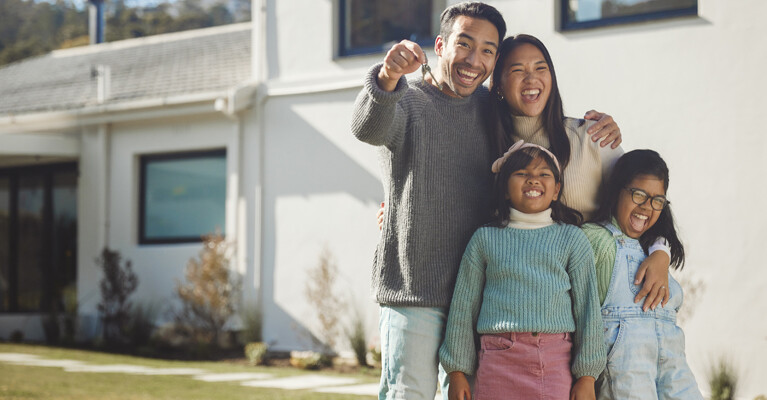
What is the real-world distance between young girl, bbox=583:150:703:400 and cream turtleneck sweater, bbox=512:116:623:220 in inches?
1.6

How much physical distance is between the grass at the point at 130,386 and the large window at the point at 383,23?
137 inches

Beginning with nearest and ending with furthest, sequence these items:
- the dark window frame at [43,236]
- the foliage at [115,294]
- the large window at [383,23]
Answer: the large window at [383,23]
the foliage at [115,294]
the dark window frame at [43,236]

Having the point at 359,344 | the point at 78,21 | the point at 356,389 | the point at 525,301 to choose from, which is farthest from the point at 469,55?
the point at 78,21

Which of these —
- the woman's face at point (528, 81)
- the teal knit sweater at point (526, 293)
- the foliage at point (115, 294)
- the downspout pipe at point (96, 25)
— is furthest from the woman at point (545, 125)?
the downspout pipe at point (96, 25)

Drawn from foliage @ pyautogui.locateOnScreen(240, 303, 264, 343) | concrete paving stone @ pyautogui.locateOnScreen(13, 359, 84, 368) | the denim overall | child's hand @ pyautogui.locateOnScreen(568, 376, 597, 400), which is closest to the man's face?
the denim overall

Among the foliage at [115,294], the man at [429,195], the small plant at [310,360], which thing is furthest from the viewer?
the foliage at [115,294]

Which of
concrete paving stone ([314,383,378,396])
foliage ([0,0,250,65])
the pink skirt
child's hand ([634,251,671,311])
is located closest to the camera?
the pink skirt

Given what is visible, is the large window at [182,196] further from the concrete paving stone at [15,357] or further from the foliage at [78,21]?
the foliage at [78,21]

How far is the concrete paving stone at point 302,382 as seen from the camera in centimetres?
788

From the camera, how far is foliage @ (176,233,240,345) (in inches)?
407

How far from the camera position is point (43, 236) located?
12797 mm

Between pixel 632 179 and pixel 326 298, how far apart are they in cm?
675

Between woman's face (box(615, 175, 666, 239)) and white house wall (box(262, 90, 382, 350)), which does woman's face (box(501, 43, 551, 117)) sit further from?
white house wall (box(262, 90, 382, 350))

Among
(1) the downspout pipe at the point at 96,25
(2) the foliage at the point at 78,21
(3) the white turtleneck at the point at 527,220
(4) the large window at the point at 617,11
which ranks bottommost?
(3) the white turtleneck at the point at 527,220
